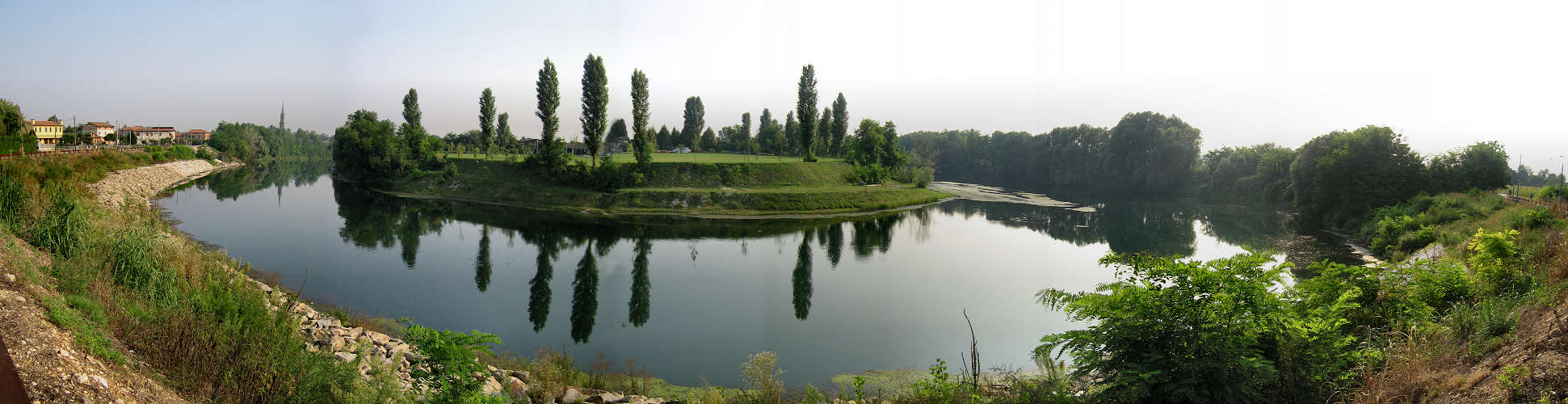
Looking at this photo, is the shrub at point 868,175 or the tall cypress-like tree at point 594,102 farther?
the shrub at point 868,175

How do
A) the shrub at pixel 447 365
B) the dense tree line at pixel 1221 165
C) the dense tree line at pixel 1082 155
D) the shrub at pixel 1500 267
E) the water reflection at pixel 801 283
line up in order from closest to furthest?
the shrub at pixel 447 365, the shrub at pixel 1500 267, the water reflection at pixel 801 283, the dense tree line at pixel 1221 165, the dense tree line at pixel 1082 155

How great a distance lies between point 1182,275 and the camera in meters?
6.04

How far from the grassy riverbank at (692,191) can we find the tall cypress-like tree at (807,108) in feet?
6.82

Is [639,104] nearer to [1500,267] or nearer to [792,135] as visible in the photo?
[792,135]

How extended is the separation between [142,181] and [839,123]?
59.7m

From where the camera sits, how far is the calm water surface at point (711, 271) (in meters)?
13.7

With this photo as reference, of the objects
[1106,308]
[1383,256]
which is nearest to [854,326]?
[1106,308]

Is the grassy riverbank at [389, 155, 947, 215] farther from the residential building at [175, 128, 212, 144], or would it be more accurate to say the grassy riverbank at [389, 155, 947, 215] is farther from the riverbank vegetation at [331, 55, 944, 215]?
the residential building at [175, 128, 212, 144]

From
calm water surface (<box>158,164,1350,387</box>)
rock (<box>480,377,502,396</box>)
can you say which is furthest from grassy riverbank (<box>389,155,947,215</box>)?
rock (<box>480,377,502,396</box>)

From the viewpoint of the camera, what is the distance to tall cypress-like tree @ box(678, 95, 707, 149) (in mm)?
79312

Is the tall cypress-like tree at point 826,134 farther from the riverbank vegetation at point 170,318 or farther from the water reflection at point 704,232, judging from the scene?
the riverbank vegetation at point 170,318

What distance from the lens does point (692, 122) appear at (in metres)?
81.2

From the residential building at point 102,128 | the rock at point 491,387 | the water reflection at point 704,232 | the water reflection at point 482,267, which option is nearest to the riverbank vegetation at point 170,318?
the rock at point 491,387

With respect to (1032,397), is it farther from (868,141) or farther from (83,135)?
(83,135)
